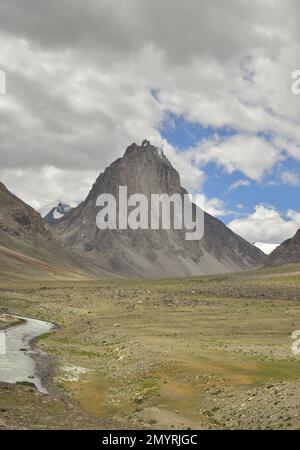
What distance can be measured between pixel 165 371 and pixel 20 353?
19.9m

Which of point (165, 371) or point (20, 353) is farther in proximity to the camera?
point (20, 353)

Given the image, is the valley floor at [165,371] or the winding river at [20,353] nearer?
the valley floor at [165,371]

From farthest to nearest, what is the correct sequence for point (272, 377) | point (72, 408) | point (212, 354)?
point (212, 354) < point (272, 377) < point (72, 408)

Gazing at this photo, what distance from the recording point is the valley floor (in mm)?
32656

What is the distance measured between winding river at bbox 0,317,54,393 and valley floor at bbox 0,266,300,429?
1.48 metres

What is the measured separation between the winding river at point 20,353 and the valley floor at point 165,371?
1.48 metres

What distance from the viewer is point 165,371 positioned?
153 feet

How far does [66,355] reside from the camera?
58.1m

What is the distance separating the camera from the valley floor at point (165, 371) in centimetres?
3266

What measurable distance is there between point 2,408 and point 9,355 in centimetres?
2525

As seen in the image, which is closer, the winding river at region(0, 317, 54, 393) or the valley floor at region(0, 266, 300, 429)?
the valley floor at region(0, 266, 300, 429)

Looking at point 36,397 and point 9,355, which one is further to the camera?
point 9,355
